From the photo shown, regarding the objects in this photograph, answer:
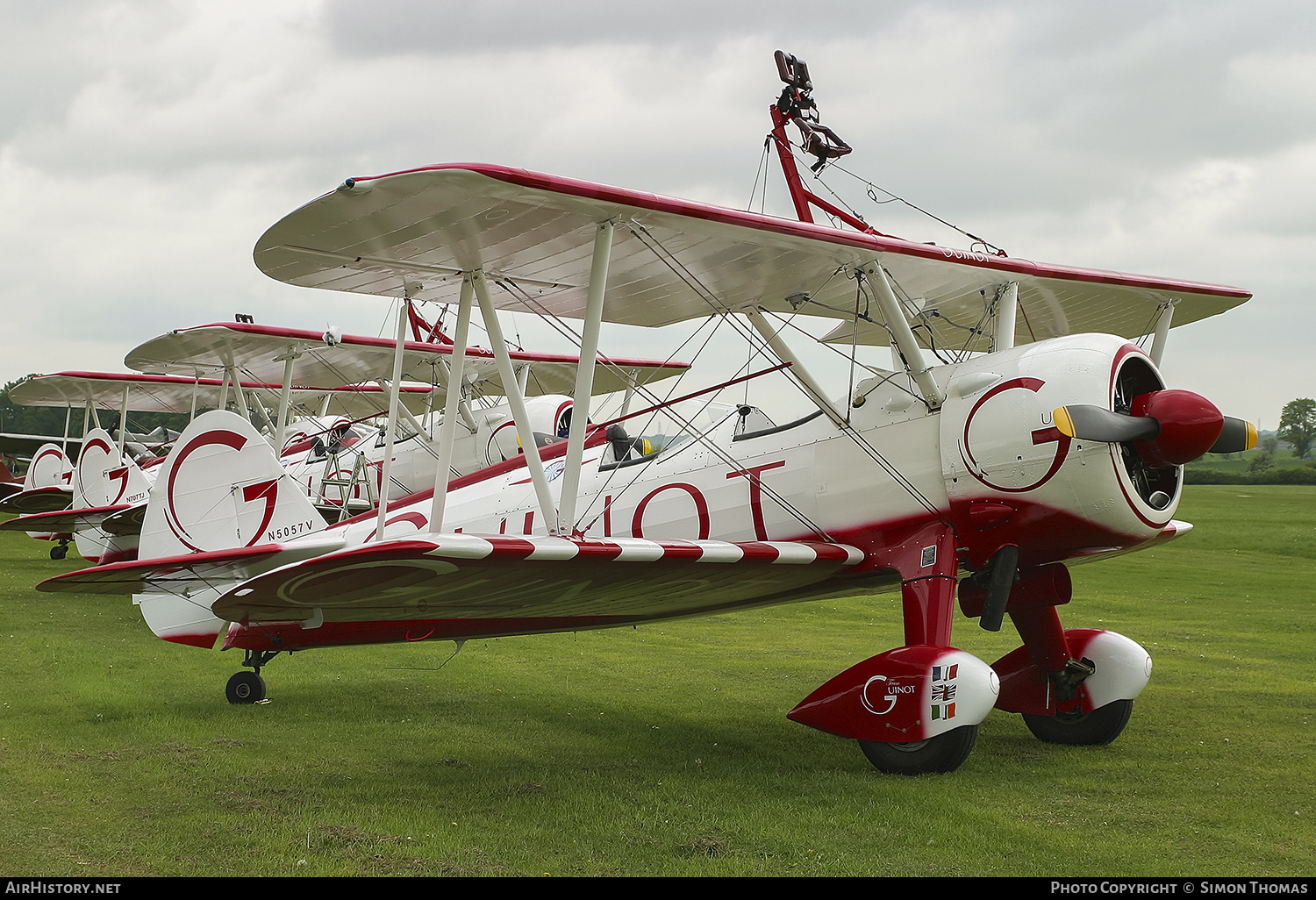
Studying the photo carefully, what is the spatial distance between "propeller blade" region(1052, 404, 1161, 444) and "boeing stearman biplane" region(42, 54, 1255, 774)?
0.02 meters

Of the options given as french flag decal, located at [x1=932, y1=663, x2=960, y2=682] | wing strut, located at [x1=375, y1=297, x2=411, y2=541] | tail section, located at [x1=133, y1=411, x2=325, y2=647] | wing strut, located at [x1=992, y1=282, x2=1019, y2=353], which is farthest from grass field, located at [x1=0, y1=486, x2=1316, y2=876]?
wing strut, located at [x1=992, y1=282, x2=1019, y2=353]

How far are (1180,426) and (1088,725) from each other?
2.60 m

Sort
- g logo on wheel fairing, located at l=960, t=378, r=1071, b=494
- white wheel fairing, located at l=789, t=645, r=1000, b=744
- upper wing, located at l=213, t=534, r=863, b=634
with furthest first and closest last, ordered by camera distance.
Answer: g logo on wheel fairing, located at l=960, t=378, r=1071, b=494
white wheel fairing, located at l=789, t=645, r=1000, b=744
upper wing, located at l=213, t=534, r=863, b=634

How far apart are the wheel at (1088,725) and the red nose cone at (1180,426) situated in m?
2.19

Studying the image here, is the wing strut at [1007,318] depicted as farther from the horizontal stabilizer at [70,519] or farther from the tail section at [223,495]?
the horizontal stabilizer at [70,519]

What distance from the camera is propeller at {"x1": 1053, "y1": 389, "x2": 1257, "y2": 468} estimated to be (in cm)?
577

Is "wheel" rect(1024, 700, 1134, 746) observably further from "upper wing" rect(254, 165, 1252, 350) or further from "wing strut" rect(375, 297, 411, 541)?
"wing strut" rect(375, 297, 411, 541)

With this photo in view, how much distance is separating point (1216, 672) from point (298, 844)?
9198 mm

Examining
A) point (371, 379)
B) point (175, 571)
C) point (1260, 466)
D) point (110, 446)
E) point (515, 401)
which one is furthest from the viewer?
point (1260, 466)

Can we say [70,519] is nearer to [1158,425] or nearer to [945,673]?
[945,673]

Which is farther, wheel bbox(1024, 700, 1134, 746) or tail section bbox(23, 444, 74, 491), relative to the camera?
tail section bbox(23, 444, 74, 491)

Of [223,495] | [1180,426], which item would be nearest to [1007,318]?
[1180,426]

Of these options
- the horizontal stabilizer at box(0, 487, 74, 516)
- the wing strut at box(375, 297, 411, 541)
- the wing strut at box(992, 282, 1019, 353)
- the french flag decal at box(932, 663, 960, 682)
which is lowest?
the horizontal stabilizer at box(0, 487, 74, 516)

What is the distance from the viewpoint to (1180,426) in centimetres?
589
